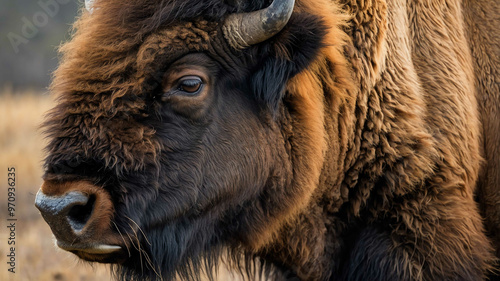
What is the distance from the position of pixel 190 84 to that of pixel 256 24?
502 millimetres

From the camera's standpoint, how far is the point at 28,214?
8375 mm

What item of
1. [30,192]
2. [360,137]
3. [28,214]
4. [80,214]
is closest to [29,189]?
[28,214]

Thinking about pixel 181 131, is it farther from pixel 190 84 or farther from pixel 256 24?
pixel 256 24

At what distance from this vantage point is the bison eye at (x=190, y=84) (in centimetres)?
323

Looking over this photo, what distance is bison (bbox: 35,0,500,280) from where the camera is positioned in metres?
3.12

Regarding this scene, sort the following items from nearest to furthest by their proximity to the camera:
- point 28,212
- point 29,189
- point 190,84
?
point 190,84, point 28,212, point 29,189

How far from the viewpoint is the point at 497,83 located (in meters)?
4.02

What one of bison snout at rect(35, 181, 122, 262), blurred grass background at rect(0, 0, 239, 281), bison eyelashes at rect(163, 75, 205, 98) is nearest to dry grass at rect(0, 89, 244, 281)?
blurred grass background at rect(0, 0, 239, 281)

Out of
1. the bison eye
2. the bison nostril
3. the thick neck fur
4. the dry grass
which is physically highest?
the bison eye

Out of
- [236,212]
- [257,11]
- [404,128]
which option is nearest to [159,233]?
[236,212]

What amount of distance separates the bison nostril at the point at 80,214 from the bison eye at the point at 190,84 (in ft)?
2.51

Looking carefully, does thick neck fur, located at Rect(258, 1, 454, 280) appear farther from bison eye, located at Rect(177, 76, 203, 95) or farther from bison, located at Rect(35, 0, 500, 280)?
bison eye, located at Rect(177, 76, 203, 95)

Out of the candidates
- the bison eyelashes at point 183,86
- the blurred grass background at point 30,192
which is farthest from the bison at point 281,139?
the blurred grass background at point 30,192

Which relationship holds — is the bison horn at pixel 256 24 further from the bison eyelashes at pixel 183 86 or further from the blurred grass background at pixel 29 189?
the blurred grass background at pixel 29 189
